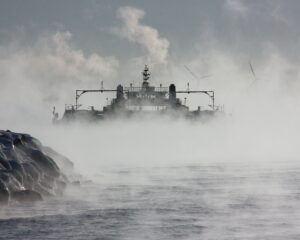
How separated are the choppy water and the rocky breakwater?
3.08ft

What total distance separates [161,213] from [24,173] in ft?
31.0

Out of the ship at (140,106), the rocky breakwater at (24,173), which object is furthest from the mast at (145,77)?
the rocky breakwater at (24,173)

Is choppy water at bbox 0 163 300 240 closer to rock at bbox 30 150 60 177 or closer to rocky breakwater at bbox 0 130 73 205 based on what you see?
rocky breakwater at bbox 0 130 73 205

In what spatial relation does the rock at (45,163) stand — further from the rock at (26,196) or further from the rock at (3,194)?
the rock at (3,194)

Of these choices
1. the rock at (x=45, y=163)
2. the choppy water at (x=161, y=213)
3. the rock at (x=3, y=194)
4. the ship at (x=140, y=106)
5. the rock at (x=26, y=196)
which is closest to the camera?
the choppy water at (x=161, y=213)

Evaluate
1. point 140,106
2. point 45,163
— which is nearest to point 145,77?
point 140,106

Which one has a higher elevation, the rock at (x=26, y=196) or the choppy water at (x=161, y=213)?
the rock at (x=26, y=196)

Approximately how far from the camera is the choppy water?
91.8 feet

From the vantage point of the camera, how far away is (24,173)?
39.1 meters

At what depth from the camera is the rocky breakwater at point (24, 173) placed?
3647 cm

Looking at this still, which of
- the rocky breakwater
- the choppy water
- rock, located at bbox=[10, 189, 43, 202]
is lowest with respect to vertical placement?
the choppy water

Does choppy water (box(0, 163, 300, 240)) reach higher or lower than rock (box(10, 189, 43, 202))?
lower

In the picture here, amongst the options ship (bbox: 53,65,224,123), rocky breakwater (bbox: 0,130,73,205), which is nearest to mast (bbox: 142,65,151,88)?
ship (bbox: 53,65,224,123)

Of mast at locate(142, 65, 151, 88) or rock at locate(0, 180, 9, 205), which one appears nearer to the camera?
rock at locate(0, 180, 9, 205)
